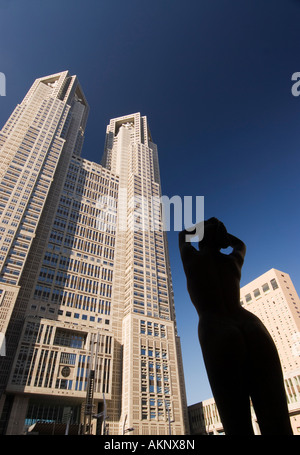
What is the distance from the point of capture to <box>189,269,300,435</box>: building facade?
79.0 metres

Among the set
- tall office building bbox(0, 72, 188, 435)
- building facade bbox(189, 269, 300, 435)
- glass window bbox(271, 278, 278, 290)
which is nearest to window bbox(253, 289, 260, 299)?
building facade bbox(189, 269, 300, 435)

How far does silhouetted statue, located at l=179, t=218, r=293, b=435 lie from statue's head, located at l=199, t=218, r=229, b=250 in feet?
2.18

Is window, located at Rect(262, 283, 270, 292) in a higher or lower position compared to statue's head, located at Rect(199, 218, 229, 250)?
higher

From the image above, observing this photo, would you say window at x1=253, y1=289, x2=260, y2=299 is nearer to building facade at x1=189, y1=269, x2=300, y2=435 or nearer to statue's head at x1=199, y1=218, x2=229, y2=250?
building facade at x1=189, y1=269, x2=300, y2=435

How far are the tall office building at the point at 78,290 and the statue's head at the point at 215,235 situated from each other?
39.0 m

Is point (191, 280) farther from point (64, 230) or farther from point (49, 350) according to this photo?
point (64, 230)

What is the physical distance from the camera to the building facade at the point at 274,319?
259ft

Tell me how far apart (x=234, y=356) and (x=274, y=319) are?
118m

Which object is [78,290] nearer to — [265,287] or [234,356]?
[234,356]

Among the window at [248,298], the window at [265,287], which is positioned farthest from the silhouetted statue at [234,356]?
the window at [248,298]

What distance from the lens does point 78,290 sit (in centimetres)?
6184

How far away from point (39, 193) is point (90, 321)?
33114 millimetres

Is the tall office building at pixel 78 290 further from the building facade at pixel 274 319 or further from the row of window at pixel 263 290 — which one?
the row of window at pixel 263 290

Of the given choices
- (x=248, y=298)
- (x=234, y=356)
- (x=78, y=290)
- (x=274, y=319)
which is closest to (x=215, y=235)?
(x=234, y=356)
